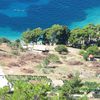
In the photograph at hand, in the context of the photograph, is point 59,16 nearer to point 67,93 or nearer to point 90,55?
point 90,55

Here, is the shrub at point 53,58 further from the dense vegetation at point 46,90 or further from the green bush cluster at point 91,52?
the dense vegetation at point 46,90

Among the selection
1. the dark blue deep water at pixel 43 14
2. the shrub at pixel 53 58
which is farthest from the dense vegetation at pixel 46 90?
the dark blue deep water at pixel 43 14

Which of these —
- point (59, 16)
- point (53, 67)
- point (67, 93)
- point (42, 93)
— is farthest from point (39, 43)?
point (42, 93)

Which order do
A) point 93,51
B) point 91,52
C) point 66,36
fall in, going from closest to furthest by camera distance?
1. point 91,52
2. point 93,51
3. point 66,36

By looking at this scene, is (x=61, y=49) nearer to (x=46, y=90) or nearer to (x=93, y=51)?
(x=93, y=51)

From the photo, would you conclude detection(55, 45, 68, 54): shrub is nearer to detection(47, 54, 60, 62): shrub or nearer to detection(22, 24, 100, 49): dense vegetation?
detection(47, 54, 60, 62): shrub

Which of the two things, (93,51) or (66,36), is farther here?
(66,36)

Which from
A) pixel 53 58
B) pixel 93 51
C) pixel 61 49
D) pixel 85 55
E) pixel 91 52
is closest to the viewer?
pixel 53 58

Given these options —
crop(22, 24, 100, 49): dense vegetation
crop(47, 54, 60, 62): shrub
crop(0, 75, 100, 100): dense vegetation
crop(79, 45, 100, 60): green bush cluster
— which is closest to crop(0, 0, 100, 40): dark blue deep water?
crop(22, 24, 100, 49): dense vegetation

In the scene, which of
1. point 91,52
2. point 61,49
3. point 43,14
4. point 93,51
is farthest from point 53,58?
point 43,14
